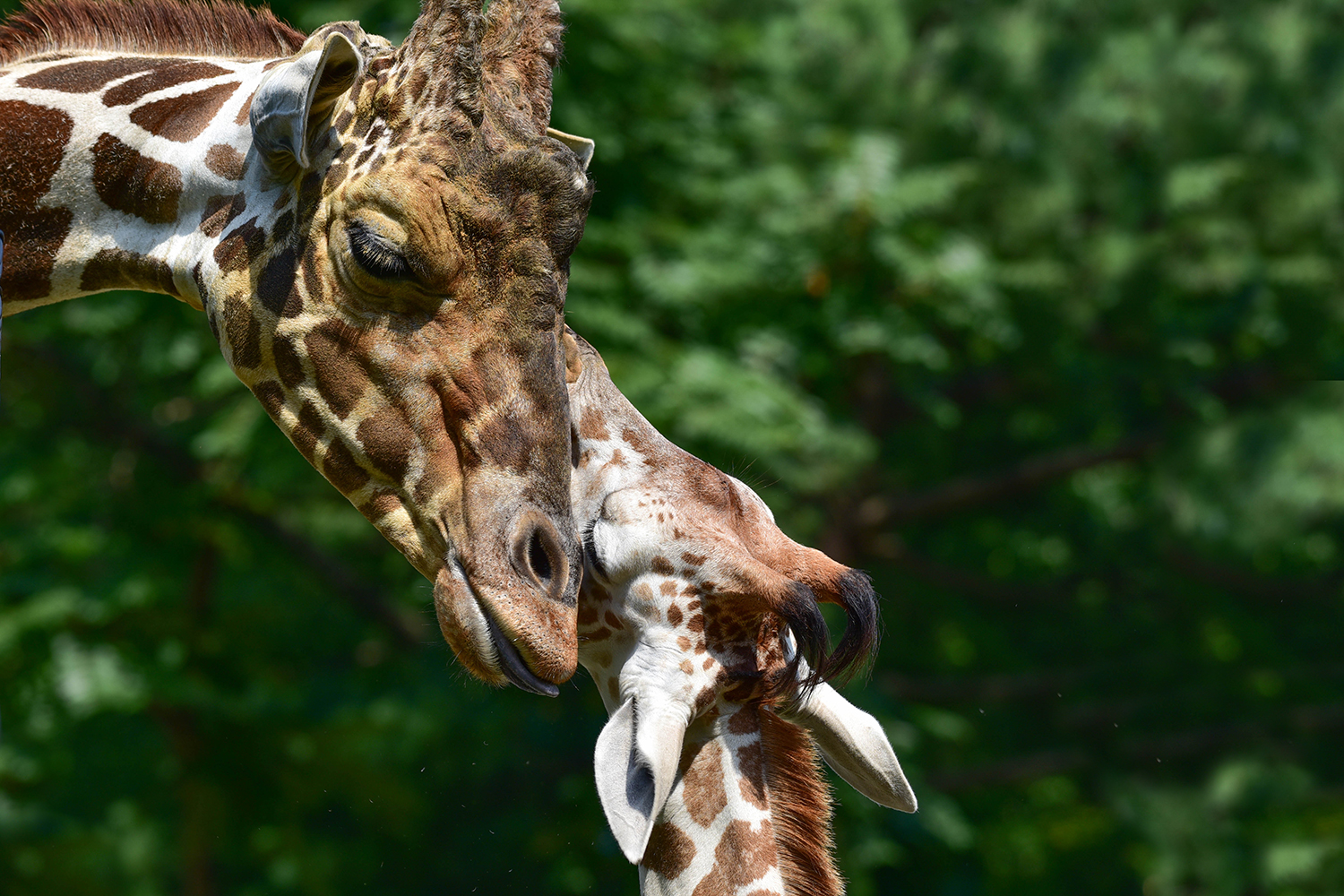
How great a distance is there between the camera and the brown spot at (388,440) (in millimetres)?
2246

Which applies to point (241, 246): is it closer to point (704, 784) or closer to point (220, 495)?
point (704, 784)

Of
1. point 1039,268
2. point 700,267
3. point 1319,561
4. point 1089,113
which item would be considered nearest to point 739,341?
point 700,267

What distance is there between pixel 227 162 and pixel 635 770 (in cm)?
128

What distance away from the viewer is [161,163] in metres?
2.37

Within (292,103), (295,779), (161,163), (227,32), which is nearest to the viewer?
(292,103)

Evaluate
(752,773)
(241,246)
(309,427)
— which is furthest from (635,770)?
(241,246)

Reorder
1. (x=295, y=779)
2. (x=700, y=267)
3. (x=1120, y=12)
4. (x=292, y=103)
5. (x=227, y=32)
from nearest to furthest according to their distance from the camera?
(x=292, y=103), (x=227, y=32), (x=700, y=267), (x=295, y=779), (x=1120, y=12)

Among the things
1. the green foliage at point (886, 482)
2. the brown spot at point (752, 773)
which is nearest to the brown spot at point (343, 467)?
the brown spot at point (752, 773)

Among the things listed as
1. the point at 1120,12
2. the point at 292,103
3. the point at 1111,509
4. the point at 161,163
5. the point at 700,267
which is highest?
the point at 292,103

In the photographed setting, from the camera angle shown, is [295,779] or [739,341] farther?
[295,779]

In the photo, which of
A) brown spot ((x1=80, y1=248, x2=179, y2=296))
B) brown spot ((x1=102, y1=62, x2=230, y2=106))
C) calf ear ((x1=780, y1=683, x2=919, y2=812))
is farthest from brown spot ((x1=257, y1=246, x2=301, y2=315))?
calf ear ((x1=780, y1=683, x2=919, y2=812))

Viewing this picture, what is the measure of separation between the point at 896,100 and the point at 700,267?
3437 millimetres

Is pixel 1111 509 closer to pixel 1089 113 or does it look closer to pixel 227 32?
pixel 1089 113

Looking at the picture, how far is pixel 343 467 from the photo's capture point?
7.55ft
